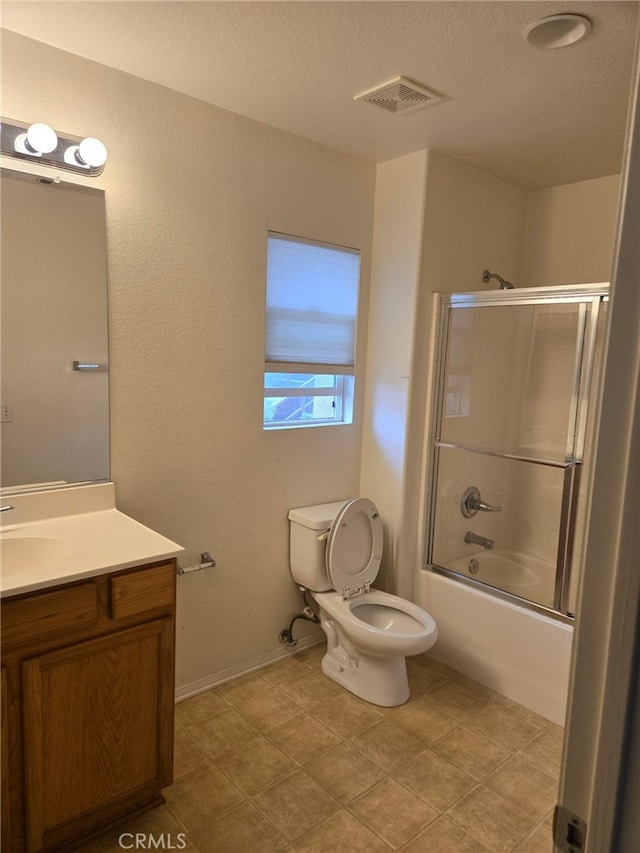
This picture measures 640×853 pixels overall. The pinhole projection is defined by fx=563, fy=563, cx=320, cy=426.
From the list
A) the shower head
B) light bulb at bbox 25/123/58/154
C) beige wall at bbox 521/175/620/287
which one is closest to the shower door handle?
the shower head

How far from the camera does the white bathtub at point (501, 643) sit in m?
2.40

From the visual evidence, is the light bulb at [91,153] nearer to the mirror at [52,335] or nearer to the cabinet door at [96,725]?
the mirror at [52,335]

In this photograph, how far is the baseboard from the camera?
8.02 feet

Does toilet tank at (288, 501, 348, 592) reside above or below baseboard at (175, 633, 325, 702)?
above

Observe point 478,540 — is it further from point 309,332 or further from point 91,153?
point 91,153

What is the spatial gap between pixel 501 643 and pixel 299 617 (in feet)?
3.17

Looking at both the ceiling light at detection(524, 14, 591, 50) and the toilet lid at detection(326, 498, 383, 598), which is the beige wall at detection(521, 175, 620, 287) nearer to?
the ceiling light at detection(524, 14, 591, 50)

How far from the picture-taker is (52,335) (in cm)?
193

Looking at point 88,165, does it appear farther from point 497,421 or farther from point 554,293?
point 497,421

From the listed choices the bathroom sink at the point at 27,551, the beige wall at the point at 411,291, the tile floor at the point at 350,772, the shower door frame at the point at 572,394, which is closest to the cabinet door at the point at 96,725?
the tile floor at the point at 350,772

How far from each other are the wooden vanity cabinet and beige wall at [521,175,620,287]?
101 inches

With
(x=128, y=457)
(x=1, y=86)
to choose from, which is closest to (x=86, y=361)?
(x=128, y=457)

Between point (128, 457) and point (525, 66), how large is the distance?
193 cm

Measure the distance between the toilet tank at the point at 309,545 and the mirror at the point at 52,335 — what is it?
3.14 ft
